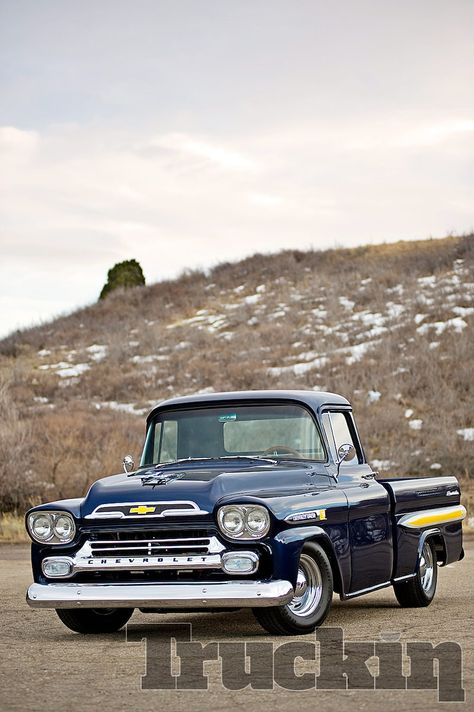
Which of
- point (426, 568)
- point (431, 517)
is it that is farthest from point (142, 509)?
point (426, 568)

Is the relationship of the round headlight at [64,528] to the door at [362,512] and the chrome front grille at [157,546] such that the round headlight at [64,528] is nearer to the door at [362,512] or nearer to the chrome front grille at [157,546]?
the chrome front grille at [157,546]

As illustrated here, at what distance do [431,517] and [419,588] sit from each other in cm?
69

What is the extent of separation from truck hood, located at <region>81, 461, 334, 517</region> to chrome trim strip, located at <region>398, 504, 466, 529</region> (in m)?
1.32

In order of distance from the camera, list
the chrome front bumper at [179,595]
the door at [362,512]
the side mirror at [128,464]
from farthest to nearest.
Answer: the side mirror at [128,464] < the door at [362,512] < the chrome front bumper at [179,595]

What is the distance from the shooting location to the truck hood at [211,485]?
29.6 feet

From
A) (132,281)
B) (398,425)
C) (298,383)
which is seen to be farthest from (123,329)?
(398,425)

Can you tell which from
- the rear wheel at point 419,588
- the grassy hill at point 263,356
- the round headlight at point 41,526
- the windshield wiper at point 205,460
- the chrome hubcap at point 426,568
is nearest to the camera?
the round headlight at point 41,526

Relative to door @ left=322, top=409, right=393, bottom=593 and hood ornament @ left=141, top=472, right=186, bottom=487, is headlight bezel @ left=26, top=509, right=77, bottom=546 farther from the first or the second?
door @ left=322, top=409, right=393, bottom=593

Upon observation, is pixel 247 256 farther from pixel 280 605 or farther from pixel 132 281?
pixel 280 605

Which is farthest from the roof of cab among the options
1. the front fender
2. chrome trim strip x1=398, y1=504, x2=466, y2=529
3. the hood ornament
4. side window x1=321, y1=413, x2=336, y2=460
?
the front fender

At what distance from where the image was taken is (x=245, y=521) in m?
8.81

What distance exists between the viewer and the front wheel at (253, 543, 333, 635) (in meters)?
→ 8.93

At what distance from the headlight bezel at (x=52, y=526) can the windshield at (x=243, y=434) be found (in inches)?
58.8

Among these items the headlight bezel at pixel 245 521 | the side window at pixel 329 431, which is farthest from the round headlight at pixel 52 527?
the side window at pixel 329 431
